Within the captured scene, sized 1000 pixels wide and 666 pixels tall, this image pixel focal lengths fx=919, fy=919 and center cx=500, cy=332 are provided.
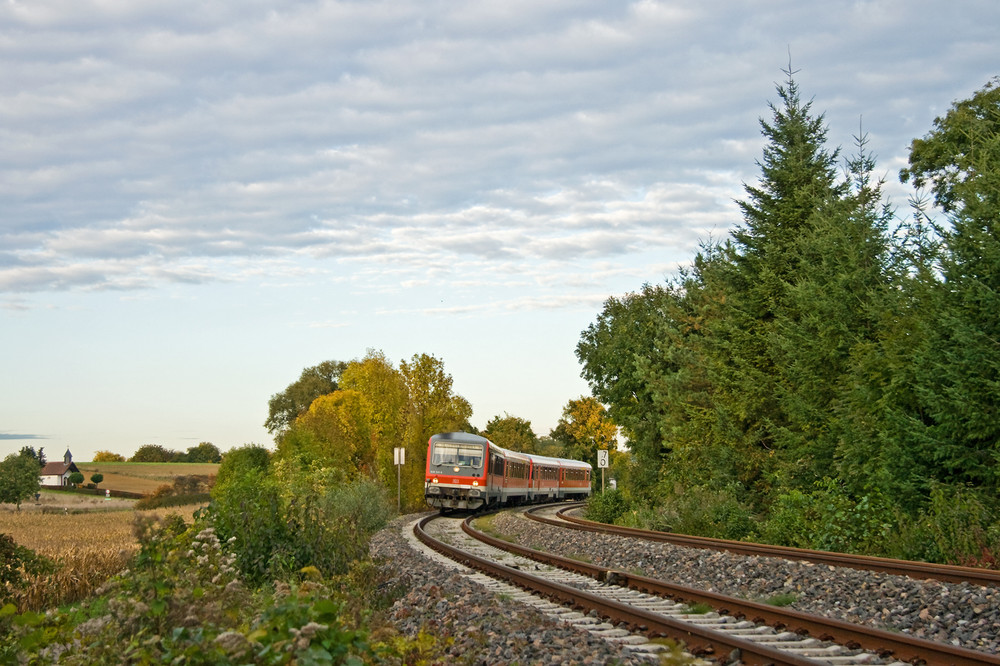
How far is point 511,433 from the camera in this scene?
90.9 meters

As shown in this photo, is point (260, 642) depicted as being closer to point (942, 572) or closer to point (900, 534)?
point (942, 572)

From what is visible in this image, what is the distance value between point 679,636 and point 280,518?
17.6ft

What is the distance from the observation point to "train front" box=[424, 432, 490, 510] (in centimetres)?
3475

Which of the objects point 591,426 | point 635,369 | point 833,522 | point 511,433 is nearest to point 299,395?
point 511,433

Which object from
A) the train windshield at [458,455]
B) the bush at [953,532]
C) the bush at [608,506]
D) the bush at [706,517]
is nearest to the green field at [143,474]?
the train windshield at [458,455]

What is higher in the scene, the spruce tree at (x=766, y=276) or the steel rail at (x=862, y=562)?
the spruce tree at (x=766, y=276)

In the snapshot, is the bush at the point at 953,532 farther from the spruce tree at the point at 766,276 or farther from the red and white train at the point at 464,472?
the red and white train at the point at 464,472

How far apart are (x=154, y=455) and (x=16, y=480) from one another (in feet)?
297

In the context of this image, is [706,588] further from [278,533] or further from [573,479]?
[573,479]

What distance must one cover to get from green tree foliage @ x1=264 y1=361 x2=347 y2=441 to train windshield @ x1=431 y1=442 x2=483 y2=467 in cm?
7113

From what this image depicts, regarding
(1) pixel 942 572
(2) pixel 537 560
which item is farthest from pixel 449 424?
(1) pixel 942 572

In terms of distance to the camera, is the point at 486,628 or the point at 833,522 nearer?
the point at 486,628

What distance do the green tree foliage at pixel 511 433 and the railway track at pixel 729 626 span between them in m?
74.6

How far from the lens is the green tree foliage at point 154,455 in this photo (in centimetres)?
15712
